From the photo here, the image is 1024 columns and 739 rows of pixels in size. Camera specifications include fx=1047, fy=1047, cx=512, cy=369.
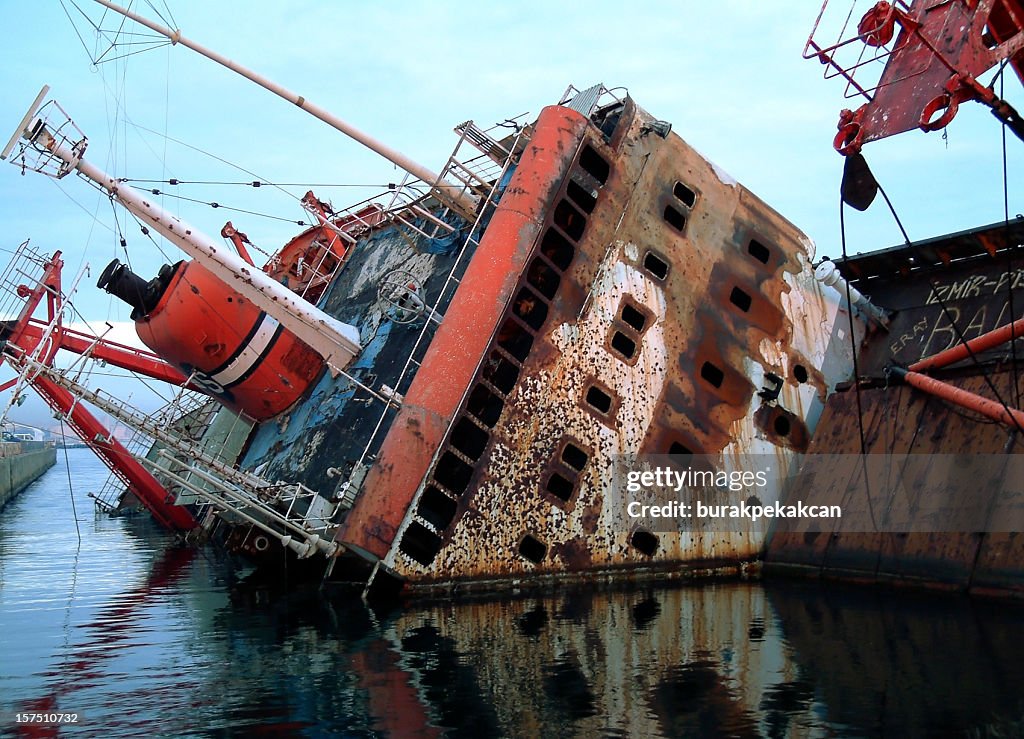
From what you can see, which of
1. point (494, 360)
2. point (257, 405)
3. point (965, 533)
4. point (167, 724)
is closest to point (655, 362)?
point (494, 360)

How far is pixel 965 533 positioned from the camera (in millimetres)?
13391

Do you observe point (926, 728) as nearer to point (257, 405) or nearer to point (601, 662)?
point (601, 662)

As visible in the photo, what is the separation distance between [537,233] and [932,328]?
6.66 metres

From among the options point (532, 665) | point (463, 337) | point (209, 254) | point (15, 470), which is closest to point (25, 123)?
point (209, 254)

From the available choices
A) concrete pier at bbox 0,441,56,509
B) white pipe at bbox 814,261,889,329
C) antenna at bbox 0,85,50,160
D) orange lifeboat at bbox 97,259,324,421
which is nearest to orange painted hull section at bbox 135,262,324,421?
orange lifeboat at bbox 97,259,324,421

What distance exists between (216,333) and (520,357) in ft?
20.8

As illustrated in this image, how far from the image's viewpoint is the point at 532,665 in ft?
34.8

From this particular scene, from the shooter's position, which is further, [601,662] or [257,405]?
[257,405]

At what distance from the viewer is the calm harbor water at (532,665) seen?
8570 millimetres

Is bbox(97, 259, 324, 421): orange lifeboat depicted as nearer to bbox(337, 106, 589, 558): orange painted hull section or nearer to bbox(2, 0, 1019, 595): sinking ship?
bbox(2, 0, 1019, 595): sinking ship

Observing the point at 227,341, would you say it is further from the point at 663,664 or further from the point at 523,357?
the point at 663,664

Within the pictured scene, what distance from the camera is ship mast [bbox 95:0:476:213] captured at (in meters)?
17.2

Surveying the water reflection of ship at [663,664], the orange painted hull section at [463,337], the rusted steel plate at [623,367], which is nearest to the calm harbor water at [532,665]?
the water reflection of ship at [663,664]

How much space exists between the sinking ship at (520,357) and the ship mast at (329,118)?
0.04 metres
